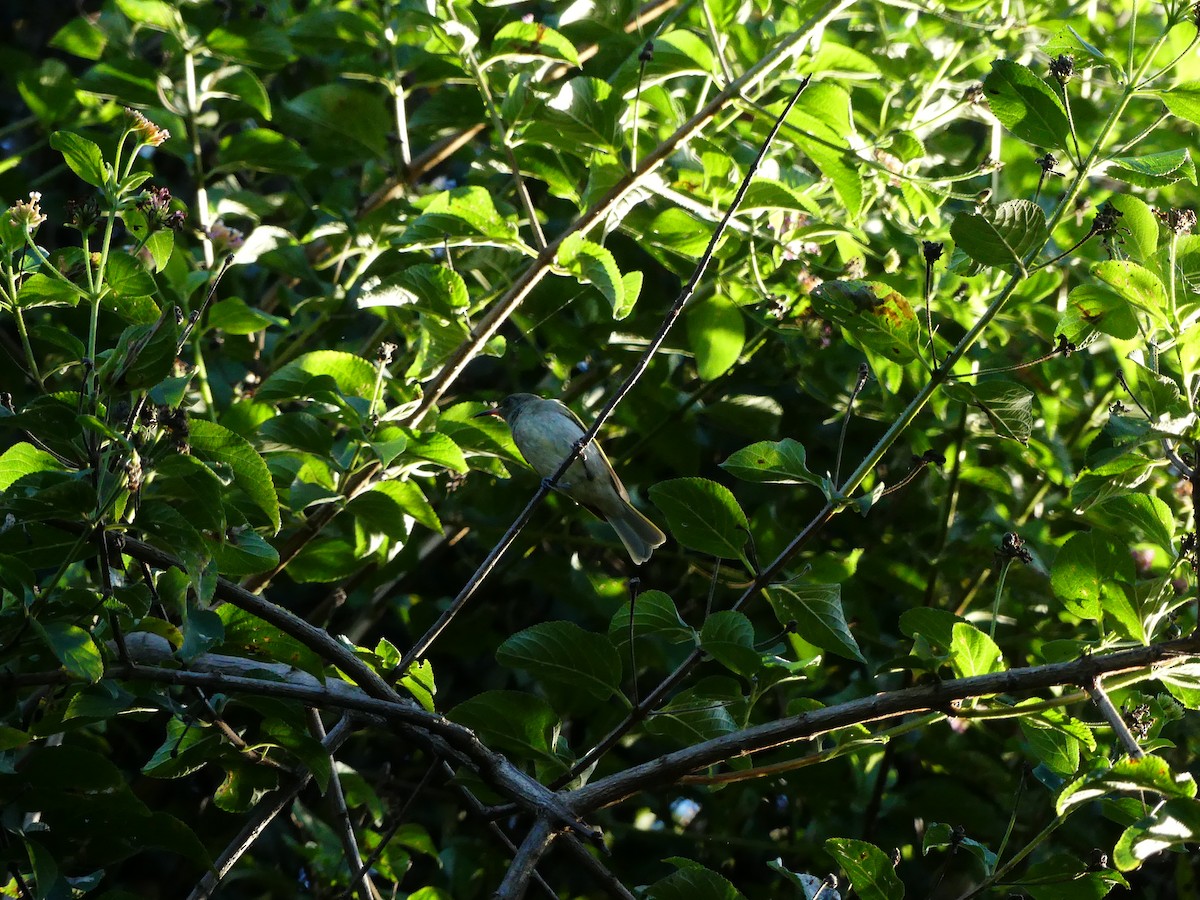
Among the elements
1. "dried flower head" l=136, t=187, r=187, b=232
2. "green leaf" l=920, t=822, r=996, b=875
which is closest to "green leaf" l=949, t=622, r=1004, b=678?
"green leaf" l=920, t=822, r=996, b=875

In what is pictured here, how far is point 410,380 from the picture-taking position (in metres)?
2.71

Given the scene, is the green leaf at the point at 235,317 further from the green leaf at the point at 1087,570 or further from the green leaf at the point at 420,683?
the green leaf at the point at 1087,570

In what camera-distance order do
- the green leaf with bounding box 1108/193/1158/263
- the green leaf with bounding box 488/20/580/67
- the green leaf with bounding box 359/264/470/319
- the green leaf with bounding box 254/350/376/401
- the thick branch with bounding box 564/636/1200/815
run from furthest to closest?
the green leaf with bounding box 488/20/580/67
the green leaf with bounding box 359/264/470/319
the green leaf with bounding box 254/350/376/401
the green leaf with bounding box 1108/193/1158/263
the thick branch with bounding box 564/636/1200/815

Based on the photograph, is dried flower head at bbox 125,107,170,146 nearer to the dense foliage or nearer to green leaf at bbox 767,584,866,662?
the dense foliage

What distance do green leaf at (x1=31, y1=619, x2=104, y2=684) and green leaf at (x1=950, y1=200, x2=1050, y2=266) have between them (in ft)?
4.64

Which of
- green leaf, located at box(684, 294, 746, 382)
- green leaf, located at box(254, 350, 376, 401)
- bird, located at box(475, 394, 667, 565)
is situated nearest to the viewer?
green leaf, located at box(254, 350, 376, 401)

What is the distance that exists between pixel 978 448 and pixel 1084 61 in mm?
1708

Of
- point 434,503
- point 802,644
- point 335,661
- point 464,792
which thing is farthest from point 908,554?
point 335,661

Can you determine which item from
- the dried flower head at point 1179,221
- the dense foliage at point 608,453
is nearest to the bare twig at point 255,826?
the dense foliage at point 608,453

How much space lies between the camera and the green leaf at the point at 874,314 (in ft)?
6.86

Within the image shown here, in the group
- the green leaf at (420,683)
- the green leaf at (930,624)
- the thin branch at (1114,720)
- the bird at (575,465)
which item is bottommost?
the bird at (575,465)

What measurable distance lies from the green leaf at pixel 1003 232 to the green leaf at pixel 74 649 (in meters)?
1.41

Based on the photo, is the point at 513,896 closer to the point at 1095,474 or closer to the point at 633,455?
the point at 1095,474

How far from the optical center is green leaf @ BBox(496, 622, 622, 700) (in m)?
2.14
